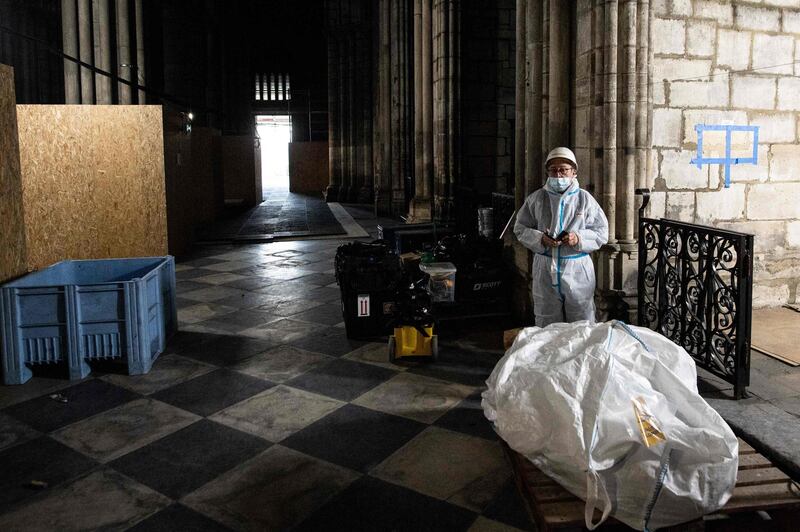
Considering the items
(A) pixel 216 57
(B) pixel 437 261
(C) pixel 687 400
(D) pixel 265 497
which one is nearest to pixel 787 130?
(B) pixel 437 261

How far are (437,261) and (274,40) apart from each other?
3550 centimetres

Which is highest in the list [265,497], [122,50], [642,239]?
[122,50]

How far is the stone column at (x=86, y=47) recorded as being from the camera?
12.3 meters

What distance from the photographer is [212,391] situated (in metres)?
5.03

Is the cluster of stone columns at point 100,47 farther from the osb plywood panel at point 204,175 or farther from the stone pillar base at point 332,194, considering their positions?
the stone pillar base at point 332,194

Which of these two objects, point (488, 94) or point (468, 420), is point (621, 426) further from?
point (488, 94)

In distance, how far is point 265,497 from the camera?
3.43m

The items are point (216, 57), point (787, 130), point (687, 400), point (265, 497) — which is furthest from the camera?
point (216, 57)

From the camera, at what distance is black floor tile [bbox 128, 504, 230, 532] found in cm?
314

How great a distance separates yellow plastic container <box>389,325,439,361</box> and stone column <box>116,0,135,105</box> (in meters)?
9.71

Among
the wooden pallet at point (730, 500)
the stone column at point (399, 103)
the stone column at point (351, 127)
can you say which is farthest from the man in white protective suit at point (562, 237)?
the stone column at point (351, 127)

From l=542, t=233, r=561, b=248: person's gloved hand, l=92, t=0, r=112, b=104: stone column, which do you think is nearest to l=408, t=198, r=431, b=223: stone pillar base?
l=92, t=0, r=112, b=104: stone column

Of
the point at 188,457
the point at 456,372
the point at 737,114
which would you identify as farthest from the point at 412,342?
the point at 737,114

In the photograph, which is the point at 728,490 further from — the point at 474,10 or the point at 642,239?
the point at 474,10
